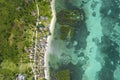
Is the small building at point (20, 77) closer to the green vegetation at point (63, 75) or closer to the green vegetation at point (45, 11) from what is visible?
the green vegetation at point (63, 75)

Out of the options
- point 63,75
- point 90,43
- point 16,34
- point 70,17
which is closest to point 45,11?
point 70,17

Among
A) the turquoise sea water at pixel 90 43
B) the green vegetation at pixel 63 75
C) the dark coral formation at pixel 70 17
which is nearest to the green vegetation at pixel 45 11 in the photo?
the turquoise sea water at pixel 90 43

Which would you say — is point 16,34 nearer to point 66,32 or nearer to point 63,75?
point 66,32

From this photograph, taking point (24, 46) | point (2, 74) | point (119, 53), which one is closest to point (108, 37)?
point (119, 53)

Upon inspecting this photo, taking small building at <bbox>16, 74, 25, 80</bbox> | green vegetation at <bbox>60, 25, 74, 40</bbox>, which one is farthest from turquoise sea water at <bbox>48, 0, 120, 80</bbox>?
small building at <bbox>16, 74, 25, 80</bbox>

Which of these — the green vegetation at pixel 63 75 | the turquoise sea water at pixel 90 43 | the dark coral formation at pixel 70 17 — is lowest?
the green vegetation at pixel 63 75

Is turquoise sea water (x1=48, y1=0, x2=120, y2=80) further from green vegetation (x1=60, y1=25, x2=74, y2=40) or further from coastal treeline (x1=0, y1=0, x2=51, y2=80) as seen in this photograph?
coastal treeline (x1=0, y1=0, x2=51, y2=80)
